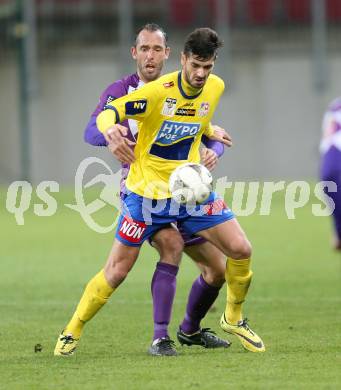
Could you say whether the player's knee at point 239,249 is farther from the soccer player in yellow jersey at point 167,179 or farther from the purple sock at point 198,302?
the purple sock at point 198,302

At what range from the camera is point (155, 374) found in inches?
254

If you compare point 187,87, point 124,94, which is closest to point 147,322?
point 124,94

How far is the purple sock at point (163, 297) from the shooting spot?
23.9 ft

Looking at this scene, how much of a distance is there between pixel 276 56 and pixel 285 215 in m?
11.7

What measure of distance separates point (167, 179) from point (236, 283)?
79cm

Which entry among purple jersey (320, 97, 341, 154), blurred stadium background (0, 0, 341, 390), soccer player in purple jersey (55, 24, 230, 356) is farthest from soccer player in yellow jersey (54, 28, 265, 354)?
blurred stadium background (0, 0, 341, 390)

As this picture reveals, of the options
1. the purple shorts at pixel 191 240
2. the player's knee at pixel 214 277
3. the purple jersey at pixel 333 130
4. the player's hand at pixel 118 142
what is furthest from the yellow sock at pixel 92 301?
the purple jersey at pixel 333 130

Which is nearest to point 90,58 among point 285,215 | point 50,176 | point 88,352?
point 50,176

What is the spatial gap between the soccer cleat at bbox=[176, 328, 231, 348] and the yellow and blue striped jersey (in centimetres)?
108

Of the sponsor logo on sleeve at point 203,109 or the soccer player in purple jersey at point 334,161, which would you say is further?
the sponsor logo on sleeve at point 203,109

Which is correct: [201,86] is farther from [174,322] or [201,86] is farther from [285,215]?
[285,215]

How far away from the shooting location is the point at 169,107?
284 inches

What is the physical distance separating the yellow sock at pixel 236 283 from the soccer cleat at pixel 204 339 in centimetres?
25

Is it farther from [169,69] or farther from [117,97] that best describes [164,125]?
[169,69]
